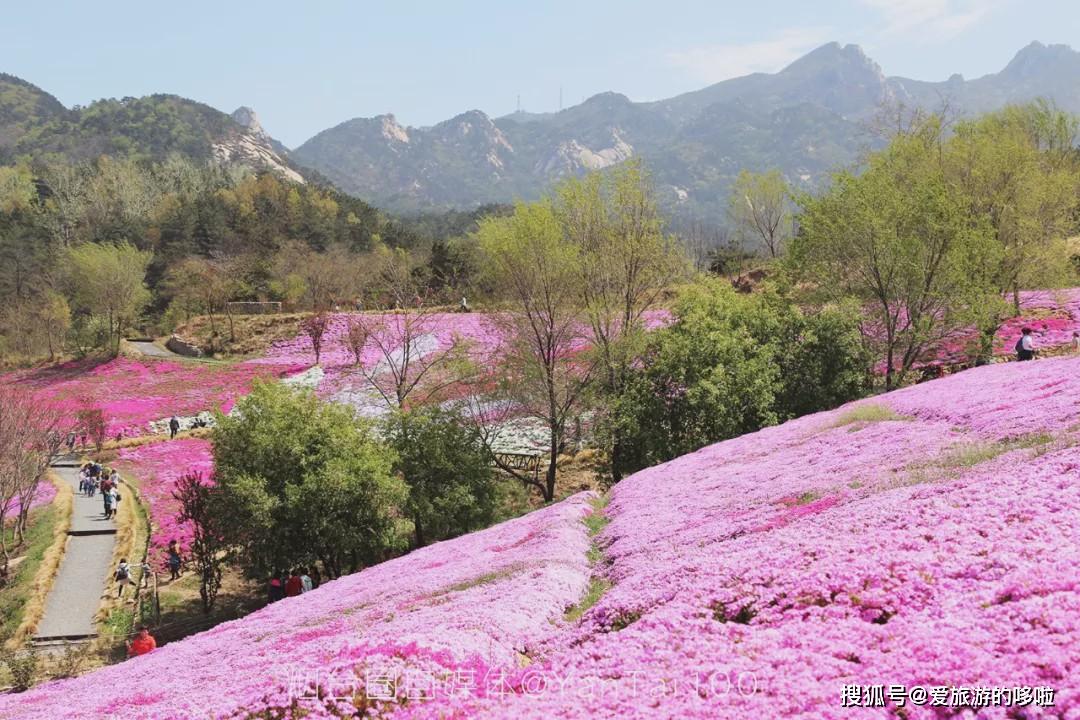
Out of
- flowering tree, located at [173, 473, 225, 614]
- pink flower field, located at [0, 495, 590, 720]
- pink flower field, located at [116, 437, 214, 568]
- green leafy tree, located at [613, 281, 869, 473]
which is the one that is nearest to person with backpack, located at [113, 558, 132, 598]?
pink flower field, located at [116, 437, 214, 568]

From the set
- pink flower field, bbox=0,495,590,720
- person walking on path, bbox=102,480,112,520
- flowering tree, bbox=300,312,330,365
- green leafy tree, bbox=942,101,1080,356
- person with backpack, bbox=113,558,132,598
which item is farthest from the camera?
flowering tree, bbox=300,312,330,365

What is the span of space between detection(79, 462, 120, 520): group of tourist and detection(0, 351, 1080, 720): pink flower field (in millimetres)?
19455

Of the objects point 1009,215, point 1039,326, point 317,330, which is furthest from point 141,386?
point 1039,326

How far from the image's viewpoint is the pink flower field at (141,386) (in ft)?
167

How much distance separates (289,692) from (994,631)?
25.3 feet

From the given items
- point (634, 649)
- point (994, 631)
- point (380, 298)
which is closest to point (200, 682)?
point (634, 649)

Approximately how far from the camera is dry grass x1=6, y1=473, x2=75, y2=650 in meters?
22.3

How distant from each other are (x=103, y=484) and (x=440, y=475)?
59.4ft

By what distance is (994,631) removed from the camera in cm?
636

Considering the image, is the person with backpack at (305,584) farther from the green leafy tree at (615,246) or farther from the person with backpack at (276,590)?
the green leafy tree at (615,246)

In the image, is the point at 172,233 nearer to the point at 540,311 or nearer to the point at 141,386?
the point at 141,386

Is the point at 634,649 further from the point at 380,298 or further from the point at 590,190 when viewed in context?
the point at 380,298

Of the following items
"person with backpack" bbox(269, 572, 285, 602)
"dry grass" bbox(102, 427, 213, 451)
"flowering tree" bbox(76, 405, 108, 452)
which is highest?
"flowering tree" bbox(76, 405, 108, 452)

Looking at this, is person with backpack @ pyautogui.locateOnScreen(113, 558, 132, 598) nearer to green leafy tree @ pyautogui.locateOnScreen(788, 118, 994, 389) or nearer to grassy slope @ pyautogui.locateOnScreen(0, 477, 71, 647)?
grassy slope @ pyautogui.locateOnScreen(0, 477, 71, 647)
